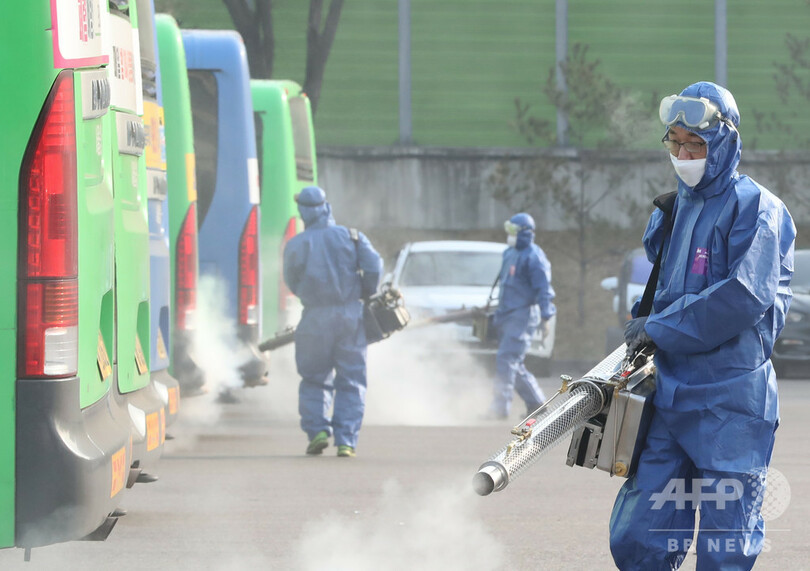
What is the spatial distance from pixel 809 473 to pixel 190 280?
3.72 m

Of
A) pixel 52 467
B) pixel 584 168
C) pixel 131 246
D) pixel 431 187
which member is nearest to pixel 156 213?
pixel 131 246

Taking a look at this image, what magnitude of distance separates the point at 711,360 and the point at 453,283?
11147mm

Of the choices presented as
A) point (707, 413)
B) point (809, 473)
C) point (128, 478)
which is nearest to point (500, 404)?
point (809, 473)

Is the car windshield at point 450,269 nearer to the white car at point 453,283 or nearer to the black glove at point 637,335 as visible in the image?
the white car at point 453,283

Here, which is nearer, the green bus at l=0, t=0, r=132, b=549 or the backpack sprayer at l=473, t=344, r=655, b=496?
the green bus at l=0, t=0, r=132, b=549

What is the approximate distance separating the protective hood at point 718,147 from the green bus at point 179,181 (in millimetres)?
4842

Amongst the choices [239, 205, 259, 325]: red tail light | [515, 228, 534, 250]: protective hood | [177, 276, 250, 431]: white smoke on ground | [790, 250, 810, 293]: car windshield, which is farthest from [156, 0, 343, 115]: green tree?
[177, 276, 250, 431]: white smoke on ground

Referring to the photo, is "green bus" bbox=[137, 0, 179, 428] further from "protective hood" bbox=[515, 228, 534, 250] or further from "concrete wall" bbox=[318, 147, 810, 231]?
"concrete wall" bbox=[318, 147, 810, 231]

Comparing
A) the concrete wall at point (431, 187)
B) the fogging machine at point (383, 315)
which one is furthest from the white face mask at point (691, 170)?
the concrete wall at point (431, 187)

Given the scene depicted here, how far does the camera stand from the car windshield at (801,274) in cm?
1669

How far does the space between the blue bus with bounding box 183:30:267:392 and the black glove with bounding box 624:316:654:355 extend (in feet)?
20.7

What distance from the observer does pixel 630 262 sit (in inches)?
696

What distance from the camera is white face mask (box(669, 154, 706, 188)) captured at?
4691 millimetres

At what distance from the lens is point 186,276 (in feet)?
29.8
